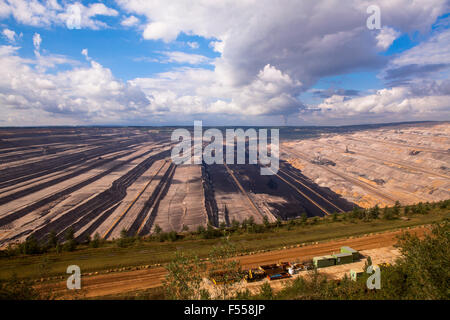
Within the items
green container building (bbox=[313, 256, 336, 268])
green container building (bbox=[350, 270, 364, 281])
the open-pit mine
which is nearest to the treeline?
the open-pit mine

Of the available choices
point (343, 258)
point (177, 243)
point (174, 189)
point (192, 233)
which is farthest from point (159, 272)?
point (174, 189)

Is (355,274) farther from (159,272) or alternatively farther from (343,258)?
(159,272)

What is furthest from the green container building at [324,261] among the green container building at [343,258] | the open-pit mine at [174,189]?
the open-pit mine at [174,189]

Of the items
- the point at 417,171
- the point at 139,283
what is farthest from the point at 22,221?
the point at 417,171

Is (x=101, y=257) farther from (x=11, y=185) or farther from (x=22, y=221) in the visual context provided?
(x=11, y=185)
